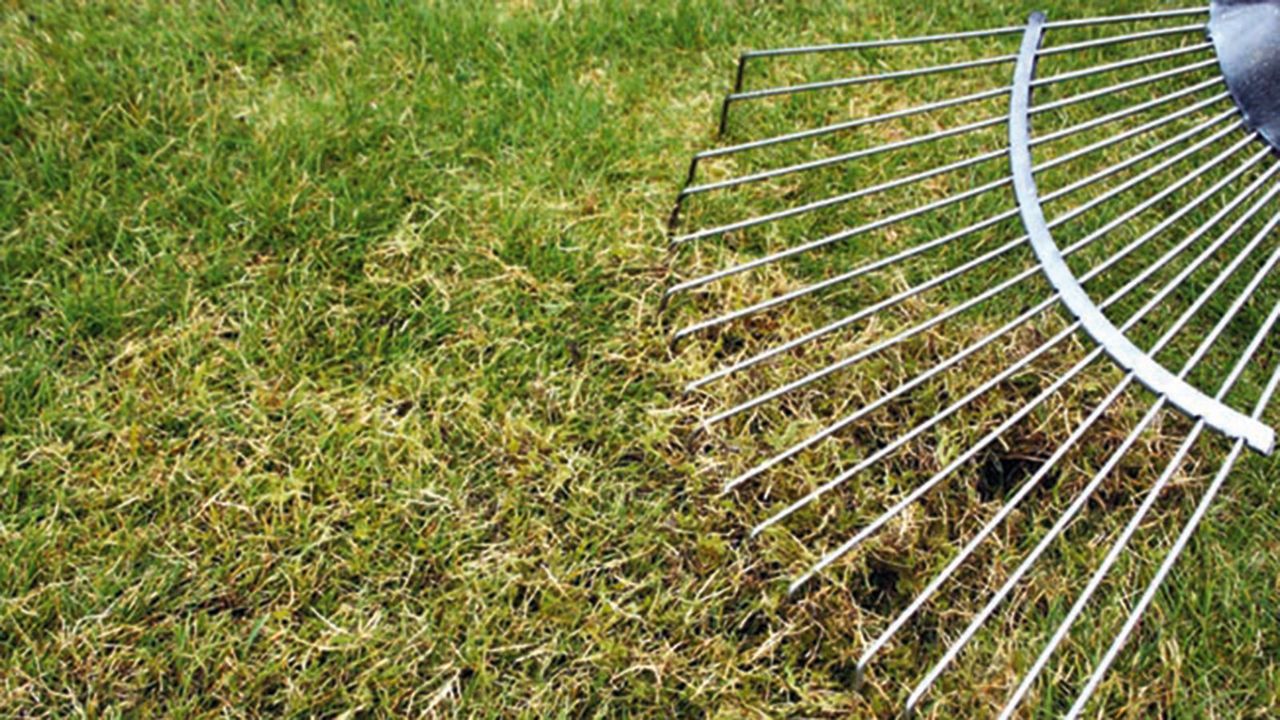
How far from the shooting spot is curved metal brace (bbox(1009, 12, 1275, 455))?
165 cm

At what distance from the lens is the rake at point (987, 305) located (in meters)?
1.75

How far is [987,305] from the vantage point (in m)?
2.23

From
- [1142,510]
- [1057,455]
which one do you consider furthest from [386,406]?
[1142,510]

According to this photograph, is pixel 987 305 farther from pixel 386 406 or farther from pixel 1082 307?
pixel 386 406

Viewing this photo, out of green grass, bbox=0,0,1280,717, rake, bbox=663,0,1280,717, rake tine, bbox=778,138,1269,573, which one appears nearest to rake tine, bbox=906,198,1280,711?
rake, bbox=663,0,1280,717

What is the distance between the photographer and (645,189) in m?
2.42

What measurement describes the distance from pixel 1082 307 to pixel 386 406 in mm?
1256

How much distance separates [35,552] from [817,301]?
1514 millimetres

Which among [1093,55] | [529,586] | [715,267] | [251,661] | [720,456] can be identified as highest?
[1093,55]

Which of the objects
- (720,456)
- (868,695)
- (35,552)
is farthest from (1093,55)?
(35,552)

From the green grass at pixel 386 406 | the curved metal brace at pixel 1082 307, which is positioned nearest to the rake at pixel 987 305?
the curved metal brace at pixel 1082 307

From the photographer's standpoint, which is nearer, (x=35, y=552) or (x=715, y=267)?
(x=35, y=552)

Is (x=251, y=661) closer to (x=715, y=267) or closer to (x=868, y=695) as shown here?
(x=868, y=695)

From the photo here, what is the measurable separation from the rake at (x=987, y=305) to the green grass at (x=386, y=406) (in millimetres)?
109
